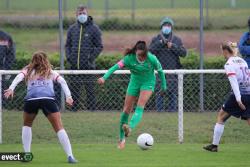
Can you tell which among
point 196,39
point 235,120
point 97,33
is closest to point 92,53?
point 97,33

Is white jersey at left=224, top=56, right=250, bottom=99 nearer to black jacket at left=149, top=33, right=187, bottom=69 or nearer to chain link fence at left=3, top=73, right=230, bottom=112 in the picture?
chain link fence at left=3, top=73, right=230, bottom=112

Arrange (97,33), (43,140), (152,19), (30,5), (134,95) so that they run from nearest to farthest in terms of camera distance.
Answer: (134,95) < (43,140) < (97,33) < (152,19) < (30,5)

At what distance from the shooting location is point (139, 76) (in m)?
15.8

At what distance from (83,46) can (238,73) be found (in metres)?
4.68

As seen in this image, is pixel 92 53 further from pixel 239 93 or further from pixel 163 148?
pixel 239 93

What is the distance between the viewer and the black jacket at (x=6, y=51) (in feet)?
61.2

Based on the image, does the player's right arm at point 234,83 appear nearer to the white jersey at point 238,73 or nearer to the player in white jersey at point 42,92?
the white jersey at point 238,73

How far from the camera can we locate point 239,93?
14.7m

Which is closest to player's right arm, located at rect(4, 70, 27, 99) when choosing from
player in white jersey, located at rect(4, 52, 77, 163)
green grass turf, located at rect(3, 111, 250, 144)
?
player in white jersey, located at rect(4, 52, 77, 163)

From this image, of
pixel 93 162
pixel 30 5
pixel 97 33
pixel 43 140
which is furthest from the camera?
pixel 30 5

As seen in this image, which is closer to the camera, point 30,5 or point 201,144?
point 201,144

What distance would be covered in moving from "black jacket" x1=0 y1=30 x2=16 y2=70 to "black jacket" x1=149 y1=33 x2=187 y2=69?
2757mm

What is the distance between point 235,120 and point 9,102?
14.7 feet

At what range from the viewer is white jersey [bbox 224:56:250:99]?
1477cm
